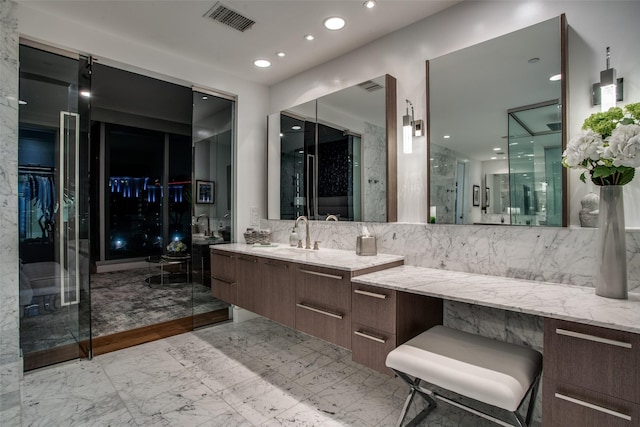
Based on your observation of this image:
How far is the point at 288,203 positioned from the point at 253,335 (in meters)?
1.40

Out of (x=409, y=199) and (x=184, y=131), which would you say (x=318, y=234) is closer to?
(x=409, y=199)

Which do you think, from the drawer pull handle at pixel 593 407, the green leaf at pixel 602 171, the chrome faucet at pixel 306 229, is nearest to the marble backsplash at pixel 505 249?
the green leaf at pixel 602 171

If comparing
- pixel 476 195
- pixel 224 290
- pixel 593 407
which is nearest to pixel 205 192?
pixel 224 290

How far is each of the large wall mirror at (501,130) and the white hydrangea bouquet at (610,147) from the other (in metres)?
0.30

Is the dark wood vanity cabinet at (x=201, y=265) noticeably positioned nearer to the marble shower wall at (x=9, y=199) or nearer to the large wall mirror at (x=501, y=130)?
the marble shower wall at (x=9, y=199)

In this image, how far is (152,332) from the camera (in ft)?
11.0

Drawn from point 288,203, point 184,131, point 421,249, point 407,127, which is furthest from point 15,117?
point 184,131

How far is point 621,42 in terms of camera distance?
5.72ft

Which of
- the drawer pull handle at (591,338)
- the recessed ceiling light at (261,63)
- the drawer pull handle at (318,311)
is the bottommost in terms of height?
the drawer pull handle at (318,311)

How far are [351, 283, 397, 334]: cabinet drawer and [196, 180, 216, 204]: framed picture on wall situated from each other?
223 centimetres

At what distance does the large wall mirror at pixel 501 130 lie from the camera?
1.90 metres

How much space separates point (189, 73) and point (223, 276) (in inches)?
81.7

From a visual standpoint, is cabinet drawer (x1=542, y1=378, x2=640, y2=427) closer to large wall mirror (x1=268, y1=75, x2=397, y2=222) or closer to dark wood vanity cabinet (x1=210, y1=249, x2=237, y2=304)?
large wall mirror (x1=268, y1=75, x2=397, y2=222)

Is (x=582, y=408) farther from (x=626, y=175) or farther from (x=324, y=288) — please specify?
(x=324, y=288)
